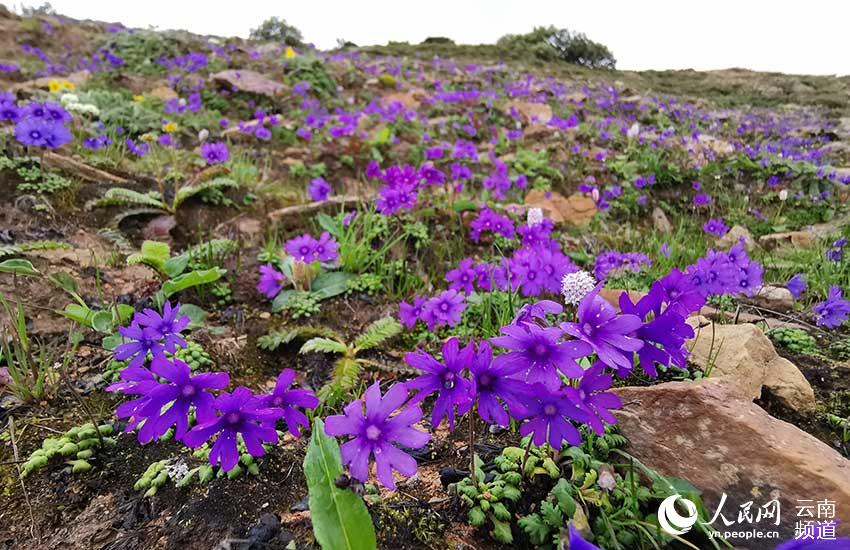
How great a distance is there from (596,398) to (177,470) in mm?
1200

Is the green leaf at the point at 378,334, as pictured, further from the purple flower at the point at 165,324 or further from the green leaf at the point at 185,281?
the purple flower at the point at 165,324

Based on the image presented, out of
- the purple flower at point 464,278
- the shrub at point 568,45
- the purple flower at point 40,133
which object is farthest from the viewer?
the shrub at point 568,45

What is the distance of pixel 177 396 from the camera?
1087 millimetres

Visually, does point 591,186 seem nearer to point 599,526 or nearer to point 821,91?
point 599,526

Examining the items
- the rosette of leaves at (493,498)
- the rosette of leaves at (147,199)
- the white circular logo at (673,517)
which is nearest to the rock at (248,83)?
the rosette of leaves at (147,199)

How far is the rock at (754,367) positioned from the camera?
69.1 inches

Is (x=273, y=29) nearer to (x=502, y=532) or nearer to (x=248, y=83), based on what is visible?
(x=248, y=83)

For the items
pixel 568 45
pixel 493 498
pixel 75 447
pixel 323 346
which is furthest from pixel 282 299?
pixel 568 45

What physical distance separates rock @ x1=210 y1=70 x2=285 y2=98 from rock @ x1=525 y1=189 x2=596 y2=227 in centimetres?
524

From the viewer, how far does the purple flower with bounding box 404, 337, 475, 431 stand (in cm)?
99

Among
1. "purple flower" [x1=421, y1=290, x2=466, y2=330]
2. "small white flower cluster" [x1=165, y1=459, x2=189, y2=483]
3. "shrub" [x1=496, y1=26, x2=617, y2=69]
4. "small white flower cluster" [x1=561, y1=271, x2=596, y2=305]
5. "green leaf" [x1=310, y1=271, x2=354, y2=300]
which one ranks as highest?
"shrub" [x1=496, y1=26, x2=617, y2=69]

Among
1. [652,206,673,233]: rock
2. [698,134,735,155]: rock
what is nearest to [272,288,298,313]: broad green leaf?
[652,206,673,233]: rock

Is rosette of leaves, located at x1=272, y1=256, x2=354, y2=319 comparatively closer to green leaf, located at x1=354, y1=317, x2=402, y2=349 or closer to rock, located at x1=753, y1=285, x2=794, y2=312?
green leaf, located at x1=354, y1=317, x2=402, y2=349

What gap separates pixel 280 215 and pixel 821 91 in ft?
63.1
